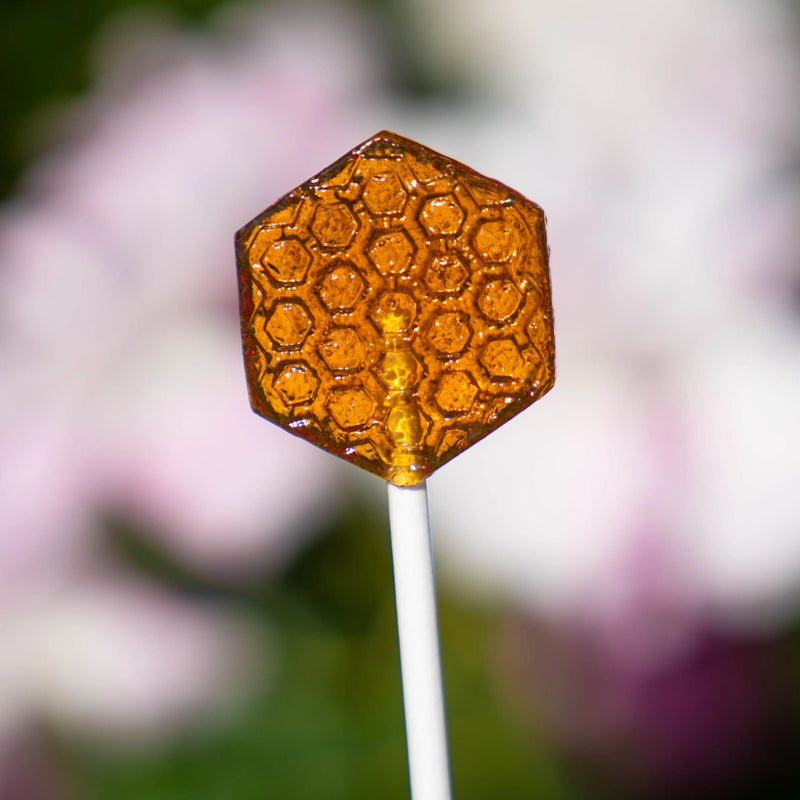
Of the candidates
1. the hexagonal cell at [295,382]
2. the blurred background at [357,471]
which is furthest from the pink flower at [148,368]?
the hexagonal cell at [295,382]

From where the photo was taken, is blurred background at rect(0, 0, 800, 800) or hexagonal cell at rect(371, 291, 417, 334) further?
blurred background at rect(0, 0, 800, 800)

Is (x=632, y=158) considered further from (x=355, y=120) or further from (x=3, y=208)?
(x=3, y=208)

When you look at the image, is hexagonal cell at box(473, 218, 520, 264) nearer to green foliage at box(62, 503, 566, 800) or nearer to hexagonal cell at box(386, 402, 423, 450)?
hexagonal cell at box(386, 402, 423, 450)

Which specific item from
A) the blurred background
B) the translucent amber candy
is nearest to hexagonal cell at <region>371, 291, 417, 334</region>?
the translucent amber candy

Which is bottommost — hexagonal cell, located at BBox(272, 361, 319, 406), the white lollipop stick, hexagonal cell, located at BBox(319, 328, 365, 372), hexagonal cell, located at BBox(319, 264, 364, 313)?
the white lollipop stick

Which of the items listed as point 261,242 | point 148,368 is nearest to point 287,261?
point 261,242

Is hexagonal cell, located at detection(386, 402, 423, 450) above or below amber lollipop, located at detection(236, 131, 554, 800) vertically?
below

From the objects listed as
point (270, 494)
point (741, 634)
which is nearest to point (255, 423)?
point (270, 494)

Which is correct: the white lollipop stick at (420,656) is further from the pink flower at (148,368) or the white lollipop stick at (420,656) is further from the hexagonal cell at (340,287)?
the pink flower at (148,368)
